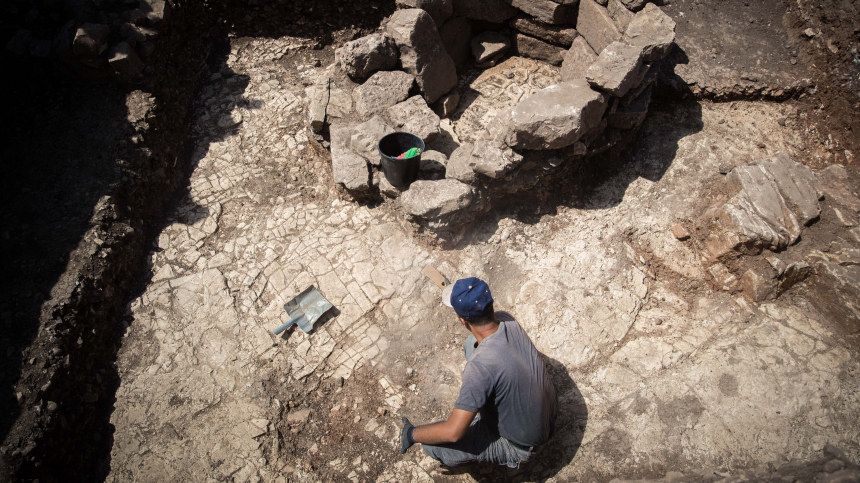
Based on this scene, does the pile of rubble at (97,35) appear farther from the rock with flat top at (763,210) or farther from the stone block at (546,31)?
the rock with flat top at (763,210)

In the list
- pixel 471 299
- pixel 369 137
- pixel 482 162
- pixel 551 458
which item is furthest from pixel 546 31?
pixel 551 458

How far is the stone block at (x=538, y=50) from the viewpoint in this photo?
556 cm

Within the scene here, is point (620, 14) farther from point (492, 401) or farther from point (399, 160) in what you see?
point (492, 401)

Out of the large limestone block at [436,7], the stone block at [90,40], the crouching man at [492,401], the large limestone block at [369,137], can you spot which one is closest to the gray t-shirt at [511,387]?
the crouching man at [492,401]

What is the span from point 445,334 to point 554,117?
2082 mm

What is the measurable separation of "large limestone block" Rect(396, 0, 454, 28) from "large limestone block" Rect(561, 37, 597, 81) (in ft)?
4.96

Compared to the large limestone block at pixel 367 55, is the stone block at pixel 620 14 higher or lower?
higher

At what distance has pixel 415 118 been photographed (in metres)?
4.58

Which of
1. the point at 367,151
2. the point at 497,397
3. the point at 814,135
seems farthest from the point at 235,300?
the point at 814,135

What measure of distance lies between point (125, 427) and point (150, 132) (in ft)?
9.78

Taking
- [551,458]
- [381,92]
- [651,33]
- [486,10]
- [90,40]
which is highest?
[651,33]

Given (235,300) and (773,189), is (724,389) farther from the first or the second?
(235,300)

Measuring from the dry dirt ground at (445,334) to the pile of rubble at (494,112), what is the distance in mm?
401

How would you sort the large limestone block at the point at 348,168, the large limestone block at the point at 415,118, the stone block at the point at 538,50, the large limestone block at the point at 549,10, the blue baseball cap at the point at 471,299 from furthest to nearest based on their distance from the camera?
the stone block at the point at 538,50 → the large limestone block at the point at 549,10 → the large limestone block at the point at 415,118 → the large limestone block at the point at 348,168 → the blue baseball cap at the point at 471,299
